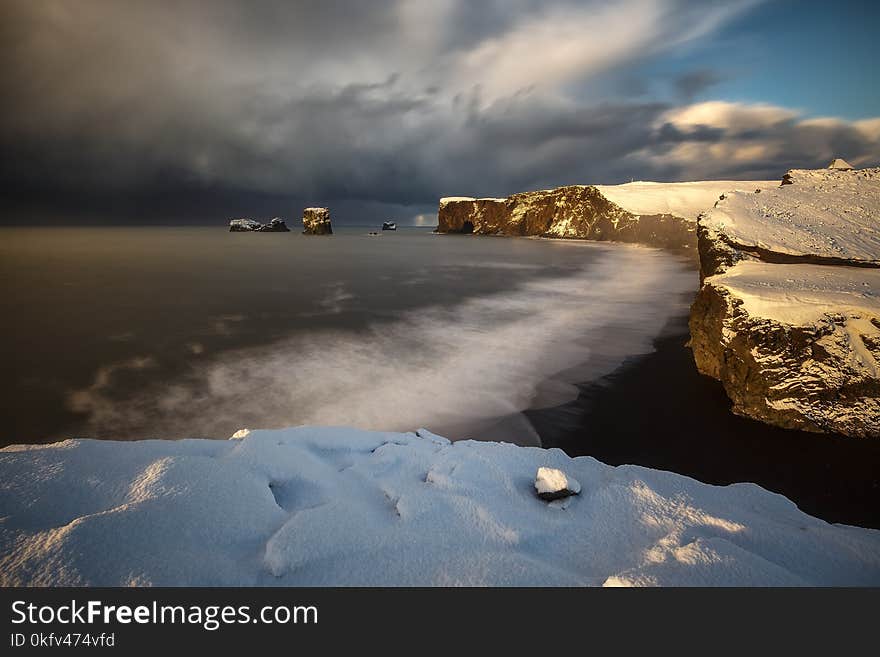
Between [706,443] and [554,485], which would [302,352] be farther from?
[706,443]

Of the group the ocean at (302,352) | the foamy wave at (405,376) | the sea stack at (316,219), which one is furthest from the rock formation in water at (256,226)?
the foamy wave at (405,376)

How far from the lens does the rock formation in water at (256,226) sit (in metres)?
83.8

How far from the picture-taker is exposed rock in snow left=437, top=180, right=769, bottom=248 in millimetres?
35188

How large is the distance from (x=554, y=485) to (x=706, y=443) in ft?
9.24

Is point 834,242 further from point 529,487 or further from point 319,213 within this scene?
point 319,213

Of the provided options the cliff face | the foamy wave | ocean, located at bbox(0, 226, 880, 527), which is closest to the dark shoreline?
ocean, located at bbox(0, 226, 880, 527)

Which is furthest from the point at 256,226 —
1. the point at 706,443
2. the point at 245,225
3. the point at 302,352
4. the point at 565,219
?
the point at 706,443

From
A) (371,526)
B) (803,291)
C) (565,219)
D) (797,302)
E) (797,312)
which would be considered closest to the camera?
(371,526)

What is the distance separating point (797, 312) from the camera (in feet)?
13.5

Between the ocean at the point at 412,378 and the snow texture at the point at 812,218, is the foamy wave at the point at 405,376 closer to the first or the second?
the ocean at the point at 412,378

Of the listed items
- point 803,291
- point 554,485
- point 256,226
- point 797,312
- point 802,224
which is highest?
point 256,226

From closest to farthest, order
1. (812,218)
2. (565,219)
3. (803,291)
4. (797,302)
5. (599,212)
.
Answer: (797,302) < (803,291) < (812,218) < (599,212) < (565,219)
